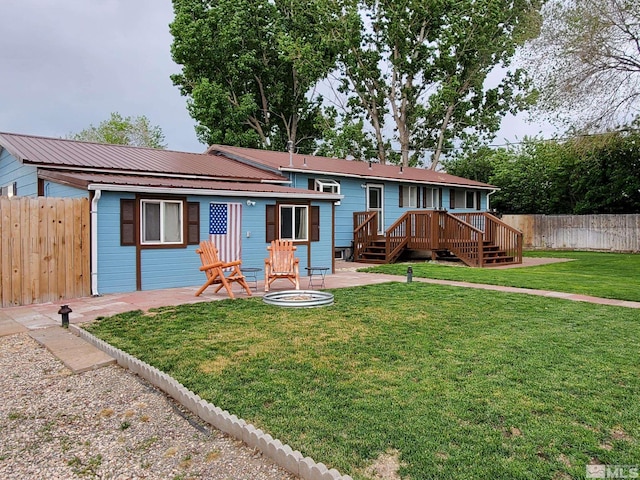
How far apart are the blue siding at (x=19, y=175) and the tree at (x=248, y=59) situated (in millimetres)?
12456

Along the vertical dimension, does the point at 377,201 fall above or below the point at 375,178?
below

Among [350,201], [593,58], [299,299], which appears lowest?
[299,299]

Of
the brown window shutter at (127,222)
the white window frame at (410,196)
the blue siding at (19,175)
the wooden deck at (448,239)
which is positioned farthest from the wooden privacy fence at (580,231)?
the blue siding at (19,175)

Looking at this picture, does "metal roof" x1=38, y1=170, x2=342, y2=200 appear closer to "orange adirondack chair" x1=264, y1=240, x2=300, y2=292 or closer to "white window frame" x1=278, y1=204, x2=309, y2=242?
"white window frame" x1=278, y1=204, x2=309, y2=242

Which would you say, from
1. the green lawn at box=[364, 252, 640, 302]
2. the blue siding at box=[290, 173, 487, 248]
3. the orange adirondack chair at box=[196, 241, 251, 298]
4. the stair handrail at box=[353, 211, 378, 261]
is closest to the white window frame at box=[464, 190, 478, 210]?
the blue siding at box=[290, 173, 487, 248]

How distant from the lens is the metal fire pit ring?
6942 millimetres

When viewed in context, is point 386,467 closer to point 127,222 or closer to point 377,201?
point 127,222

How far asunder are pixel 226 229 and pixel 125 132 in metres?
29.5

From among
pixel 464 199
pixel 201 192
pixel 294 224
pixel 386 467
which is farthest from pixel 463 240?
pixel 386 467

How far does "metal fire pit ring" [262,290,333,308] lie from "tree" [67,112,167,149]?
30.9m

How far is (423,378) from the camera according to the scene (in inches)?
149

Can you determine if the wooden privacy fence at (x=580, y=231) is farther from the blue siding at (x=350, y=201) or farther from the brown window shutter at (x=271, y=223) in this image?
the brown window shutter at (x=271, y=223)

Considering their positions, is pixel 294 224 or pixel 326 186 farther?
pixel 326 186

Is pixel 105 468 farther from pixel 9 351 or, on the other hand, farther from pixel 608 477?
pixel 9 351
